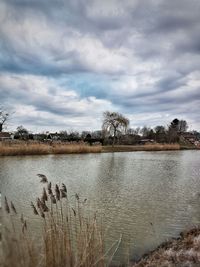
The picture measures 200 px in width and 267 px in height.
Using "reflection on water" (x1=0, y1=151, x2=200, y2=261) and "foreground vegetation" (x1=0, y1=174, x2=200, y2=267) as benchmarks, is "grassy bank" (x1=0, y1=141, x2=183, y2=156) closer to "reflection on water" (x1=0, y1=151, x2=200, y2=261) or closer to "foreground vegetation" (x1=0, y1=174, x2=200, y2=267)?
"reflection on water" (x1=0, y1=151, x2=200, y2=261)

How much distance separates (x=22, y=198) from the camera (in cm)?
804

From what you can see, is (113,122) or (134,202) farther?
(113,122)

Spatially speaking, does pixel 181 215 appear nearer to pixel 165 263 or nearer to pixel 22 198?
pixel 165 263

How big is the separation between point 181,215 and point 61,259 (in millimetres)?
4446

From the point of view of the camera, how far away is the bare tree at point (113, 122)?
4456 centimetres

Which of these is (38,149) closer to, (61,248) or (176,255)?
(176,255)

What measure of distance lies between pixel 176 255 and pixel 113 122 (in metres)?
40.8

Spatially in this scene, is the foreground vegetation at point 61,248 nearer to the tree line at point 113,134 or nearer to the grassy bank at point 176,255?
the grassy bank at point 176,255

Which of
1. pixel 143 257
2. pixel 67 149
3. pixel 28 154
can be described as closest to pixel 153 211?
pixel 143 257

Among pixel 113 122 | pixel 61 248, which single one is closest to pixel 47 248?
pixel 61 248

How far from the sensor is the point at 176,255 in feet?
13.1

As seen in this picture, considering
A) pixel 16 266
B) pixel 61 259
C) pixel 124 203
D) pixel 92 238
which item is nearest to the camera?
pixel 16 266

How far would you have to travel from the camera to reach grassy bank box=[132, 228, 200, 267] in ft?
12.2

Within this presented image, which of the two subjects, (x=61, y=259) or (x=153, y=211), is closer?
(x=61, y=259)
